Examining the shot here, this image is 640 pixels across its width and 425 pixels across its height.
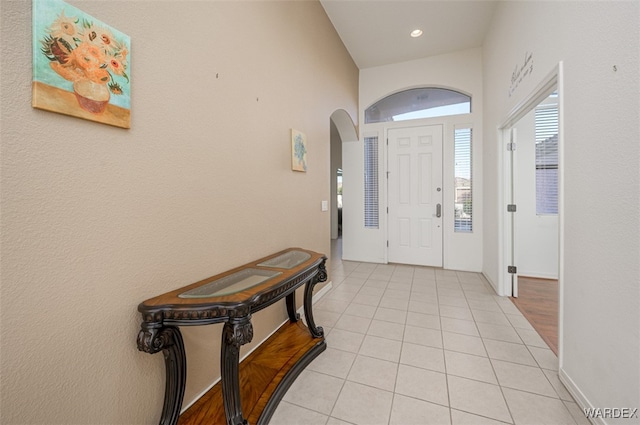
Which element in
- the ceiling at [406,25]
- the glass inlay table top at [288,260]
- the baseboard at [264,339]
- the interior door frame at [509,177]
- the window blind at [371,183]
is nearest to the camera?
the baseboard at [264,339]

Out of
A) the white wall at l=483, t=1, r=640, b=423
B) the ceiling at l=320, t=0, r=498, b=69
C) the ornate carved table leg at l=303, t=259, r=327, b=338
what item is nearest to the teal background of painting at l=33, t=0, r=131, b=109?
the ornate carved table leg at l=303, t=259, r=327, b=338

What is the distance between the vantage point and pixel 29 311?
872 millimetres

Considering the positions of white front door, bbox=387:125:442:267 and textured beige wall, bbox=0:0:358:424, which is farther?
white front door, bbox=387:125:442:267

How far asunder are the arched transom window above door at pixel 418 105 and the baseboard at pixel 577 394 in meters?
3.74

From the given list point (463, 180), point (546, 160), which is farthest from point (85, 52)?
point (546, 160)

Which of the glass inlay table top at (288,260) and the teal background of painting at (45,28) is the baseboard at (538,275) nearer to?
the glass inlay table top at (288,260)

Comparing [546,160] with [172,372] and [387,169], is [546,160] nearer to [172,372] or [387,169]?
[387,169]

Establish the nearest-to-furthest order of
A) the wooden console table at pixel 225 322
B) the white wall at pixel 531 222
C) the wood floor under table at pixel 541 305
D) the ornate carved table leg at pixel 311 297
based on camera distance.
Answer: the wooden console table at pixel 225 322, the ornate carved table leg at pixel 311 297, the wood floor under table at pixel 541 305, the white wall at pixel 531 222

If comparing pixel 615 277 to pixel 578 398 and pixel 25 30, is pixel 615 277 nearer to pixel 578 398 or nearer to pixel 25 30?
pixel 578 398

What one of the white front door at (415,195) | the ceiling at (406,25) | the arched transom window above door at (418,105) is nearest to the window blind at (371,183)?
the white front door at (415,195)

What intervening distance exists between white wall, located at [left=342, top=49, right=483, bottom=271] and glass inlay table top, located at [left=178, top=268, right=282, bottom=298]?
11.1ft

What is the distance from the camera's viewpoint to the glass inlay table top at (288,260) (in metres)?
1.86

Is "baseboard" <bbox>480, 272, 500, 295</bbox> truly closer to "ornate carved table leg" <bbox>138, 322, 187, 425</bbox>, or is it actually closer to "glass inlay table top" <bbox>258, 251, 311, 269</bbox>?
"glass inlay table top" <bbox>258, 251, 311, 269</bbox>

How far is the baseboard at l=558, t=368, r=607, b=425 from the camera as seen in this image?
1374 millimetres
